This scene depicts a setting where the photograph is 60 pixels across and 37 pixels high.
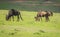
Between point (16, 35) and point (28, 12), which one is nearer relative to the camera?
point (16, 35)

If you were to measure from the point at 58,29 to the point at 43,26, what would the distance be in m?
0.19

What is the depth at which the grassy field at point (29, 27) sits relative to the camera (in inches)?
96.2

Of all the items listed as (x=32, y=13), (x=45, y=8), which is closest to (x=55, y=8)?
(x=45, y=8)

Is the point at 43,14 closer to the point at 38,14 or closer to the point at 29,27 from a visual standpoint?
the point at 38,14

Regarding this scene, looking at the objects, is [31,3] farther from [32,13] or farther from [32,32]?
[32,32]

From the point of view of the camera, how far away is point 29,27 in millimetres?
2520

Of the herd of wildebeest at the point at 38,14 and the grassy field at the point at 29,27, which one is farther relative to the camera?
the herd of wildebeest at the point at 38,14

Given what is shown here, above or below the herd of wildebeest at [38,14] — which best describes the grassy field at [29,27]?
below

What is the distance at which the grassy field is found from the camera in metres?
2.44

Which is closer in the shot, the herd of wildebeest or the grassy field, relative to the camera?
the grassy field

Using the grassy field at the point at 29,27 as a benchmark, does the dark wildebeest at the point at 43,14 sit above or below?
above

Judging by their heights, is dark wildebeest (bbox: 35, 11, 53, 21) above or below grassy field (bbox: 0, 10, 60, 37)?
above

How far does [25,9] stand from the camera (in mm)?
2596

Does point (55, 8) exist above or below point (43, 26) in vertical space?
above
